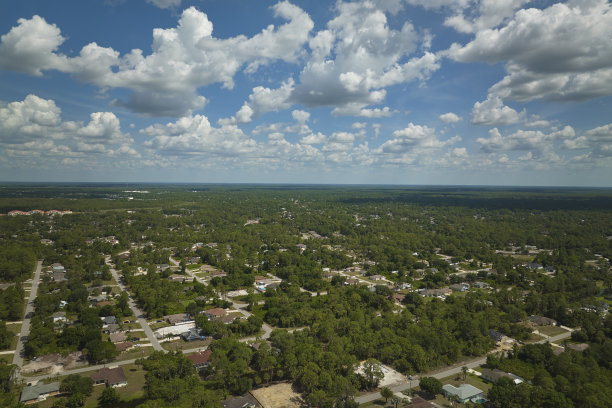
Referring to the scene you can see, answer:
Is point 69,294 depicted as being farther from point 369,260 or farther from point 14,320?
point 369,260

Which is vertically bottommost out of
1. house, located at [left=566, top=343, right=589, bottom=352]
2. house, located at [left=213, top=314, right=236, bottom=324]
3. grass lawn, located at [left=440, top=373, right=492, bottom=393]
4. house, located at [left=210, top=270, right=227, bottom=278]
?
grass lawn, located at [left=440, top=373, right=492, bottom=393]

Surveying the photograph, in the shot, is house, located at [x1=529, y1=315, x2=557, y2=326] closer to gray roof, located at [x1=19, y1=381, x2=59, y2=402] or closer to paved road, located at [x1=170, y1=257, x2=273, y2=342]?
paved road, located at [x1=170, y1=257, x2=273, y2=342]

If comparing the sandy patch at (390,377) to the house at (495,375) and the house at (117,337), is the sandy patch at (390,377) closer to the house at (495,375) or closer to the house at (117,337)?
the house at (495,375)

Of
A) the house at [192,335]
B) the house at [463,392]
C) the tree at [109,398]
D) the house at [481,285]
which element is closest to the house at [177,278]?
the house at [192,335]

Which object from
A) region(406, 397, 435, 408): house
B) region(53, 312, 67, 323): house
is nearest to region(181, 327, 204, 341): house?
region(53, 312, 67, 323): house

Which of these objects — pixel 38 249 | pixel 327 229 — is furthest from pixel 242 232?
pixel 38 249

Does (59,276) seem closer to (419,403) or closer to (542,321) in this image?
(419,403)

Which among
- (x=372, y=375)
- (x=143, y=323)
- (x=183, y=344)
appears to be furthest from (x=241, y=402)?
(x=143, y=323)
